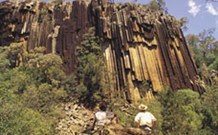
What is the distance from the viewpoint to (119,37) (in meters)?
25.0

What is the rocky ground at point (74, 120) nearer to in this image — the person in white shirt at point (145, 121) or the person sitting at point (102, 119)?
the person sitting at point (102, 119)

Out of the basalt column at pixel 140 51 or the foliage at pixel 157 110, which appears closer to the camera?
the foliage at pixel 157 110

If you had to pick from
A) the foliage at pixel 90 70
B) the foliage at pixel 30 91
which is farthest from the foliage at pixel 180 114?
the foliage at pixel 30 91

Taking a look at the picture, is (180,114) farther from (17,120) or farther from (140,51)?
(17,120)

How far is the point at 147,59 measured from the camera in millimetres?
25266

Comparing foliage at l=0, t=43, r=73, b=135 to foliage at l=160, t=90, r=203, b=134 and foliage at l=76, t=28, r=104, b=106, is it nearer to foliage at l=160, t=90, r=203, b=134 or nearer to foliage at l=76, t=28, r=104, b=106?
foliage at l=76, t=28, r=104, b=106

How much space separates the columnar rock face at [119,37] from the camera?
24.4 metres

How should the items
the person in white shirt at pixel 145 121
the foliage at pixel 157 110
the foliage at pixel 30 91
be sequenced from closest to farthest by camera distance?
the person in white shirt at pixel 145 121 → the foliage at pixel 30 91 → the foliage at pixel 157 110

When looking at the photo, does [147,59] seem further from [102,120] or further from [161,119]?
[102,120]

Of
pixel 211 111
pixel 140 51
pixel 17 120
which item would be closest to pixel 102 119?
pixel 17 120

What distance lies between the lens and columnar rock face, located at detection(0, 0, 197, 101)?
24406 mm

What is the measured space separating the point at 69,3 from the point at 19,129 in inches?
696

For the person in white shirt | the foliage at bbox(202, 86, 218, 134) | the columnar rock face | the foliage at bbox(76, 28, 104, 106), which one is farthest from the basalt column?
the person in white shirt

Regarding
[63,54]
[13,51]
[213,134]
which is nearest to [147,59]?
[63,54]
